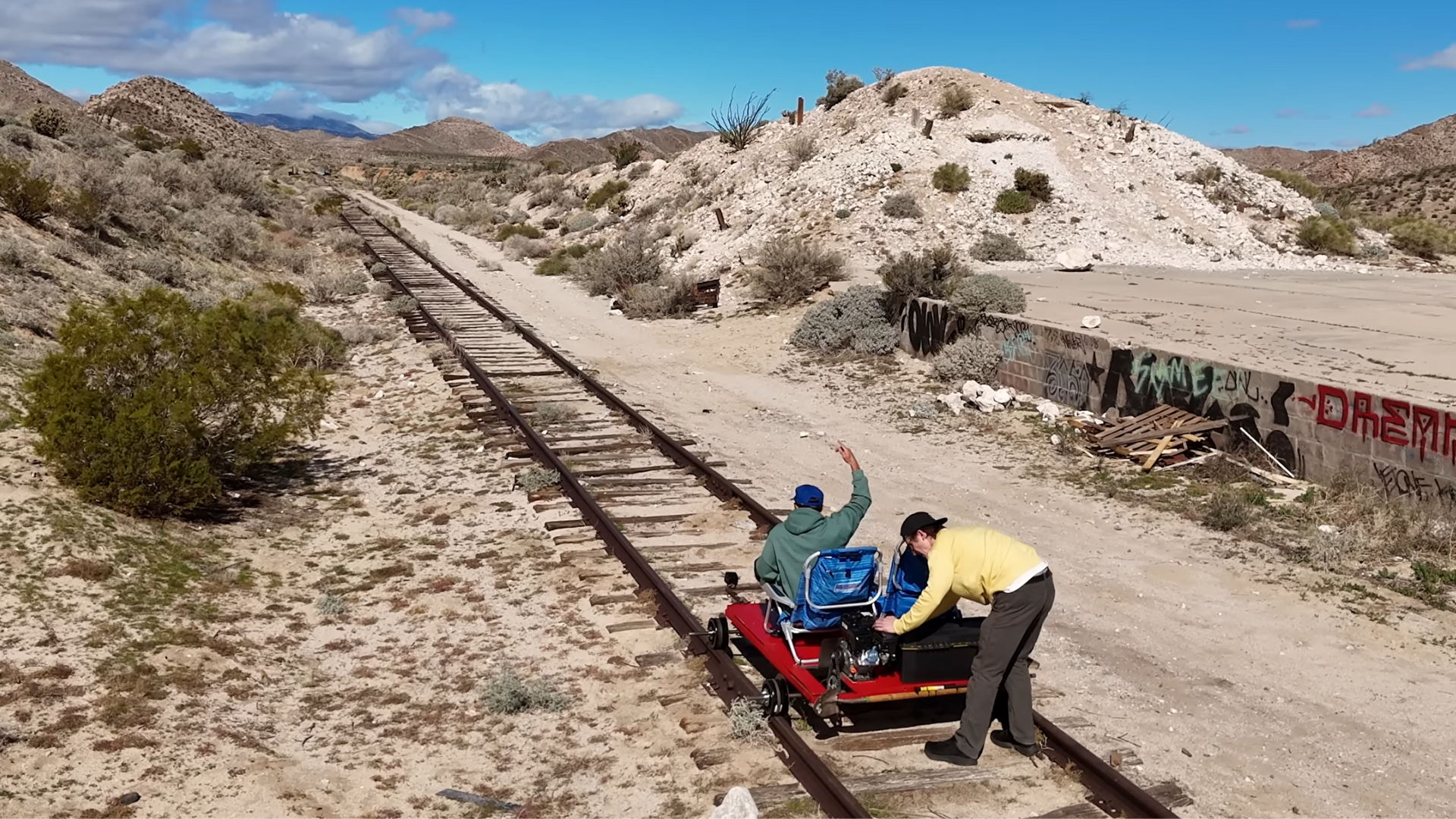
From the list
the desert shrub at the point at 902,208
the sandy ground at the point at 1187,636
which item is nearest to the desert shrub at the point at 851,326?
the sandy ground at the point at 1187,636

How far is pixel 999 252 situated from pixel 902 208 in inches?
139

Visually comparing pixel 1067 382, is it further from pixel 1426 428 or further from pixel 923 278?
pixel 1426 428

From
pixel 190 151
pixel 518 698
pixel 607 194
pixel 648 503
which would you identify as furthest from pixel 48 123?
pixel 518 698

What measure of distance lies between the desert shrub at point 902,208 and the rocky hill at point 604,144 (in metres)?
94.2

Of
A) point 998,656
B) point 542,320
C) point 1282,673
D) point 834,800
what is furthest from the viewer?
point 542,320

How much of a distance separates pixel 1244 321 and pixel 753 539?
1281 cm

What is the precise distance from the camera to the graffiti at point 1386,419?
33.6 ft

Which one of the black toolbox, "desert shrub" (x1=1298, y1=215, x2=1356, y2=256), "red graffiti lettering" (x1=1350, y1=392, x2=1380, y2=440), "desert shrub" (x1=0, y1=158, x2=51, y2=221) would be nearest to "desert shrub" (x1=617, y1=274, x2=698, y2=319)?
"desert shrub" (x1=0, y1=158, x2=51, y2=221)

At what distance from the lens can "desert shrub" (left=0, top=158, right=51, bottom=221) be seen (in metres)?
20.7

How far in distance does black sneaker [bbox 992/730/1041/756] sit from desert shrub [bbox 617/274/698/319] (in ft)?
63.0

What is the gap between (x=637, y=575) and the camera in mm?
9055

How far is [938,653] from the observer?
6375 millimetres

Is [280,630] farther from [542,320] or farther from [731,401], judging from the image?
[542,320]

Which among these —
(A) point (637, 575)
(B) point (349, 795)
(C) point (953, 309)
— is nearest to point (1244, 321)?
(C) point (953, 309)
